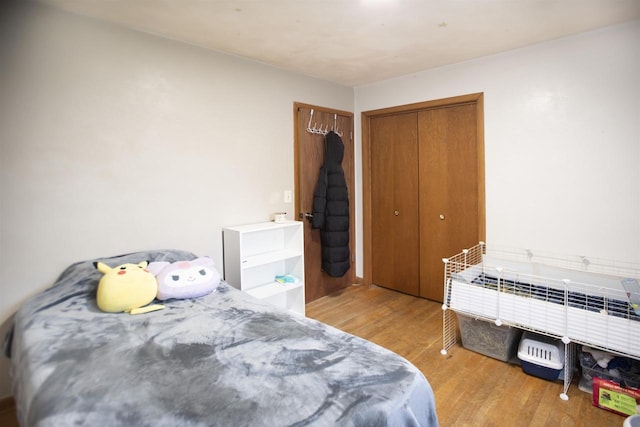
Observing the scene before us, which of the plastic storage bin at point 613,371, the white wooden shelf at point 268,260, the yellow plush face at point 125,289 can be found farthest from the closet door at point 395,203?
the yellow plush face at point 125,289

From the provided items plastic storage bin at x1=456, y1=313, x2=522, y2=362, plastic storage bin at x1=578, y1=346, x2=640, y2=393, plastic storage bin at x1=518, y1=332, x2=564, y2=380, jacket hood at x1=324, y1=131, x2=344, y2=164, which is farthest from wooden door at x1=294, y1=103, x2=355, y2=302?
plastic storage bin at x1=578, y1=346, x2=640, y2=393

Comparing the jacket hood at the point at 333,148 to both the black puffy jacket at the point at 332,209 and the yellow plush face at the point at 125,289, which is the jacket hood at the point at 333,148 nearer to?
the black puffy jacket at the point at 332,209

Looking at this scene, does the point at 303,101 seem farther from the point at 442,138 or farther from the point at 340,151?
the point at 442,138

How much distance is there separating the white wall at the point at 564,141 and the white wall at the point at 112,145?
198 centimetres

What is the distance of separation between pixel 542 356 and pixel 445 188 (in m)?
1.61

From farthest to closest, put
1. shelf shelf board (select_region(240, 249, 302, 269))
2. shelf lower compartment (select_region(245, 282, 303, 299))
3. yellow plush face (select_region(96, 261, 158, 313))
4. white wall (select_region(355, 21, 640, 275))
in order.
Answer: shelf lower compartment (select_region(245, 282, 303, 299)) < shelf shelf board (select_region(240, 249, 302, 269)) < white wall (select_region(355, 21, 640, 275)) < yellow plush face (select_region(96, 261, 158, 313))

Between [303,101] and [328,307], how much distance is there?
6.62 feet

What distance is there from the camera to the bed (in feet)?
6.31

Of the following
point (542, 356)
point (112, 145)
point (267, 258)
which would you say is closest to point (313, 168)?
point (267, 258)

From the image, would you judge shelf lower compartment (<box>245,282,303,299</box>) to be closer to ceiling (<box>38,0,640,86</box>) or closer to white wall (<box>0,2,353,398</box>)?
white wall (<box>0,2,353,398</box>)

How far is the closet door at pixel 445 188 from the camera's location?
3.14 meters

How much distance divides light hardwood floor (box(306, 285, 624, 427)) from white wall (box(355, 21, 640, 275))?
3.23 feet

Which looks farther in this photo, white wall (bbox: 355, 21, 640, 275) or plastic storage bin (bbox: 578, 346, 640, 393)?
white wall (bbox: 355, 21, 640, 275)

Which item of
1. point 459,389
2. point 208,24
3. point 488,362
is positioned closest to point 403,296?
point 488,362
